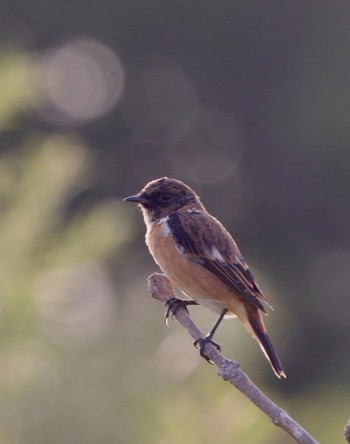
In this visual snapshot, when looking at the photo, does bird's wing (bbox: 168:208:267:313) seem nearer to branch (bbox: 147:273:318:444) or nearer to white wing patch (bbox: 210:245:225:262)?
white wing patch (bbox: 210:245:225:262)

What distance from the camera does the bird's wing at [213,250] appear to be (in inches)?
161

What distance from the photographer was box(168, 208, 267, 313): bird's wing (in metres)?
4.09

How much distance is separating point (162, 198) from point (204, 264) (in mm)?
435

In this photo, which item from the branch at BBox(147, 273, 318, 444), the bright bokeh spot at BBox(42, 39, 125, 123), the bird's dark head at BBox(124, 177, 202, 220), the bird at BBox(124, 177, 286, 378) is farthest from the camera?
the bright bokeh spot at BBox(42, 39, 125, 123)

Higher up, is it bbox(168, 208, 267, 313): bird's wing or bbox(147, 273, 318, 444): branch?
bbox(168, 208, 267, 313): bird's wing

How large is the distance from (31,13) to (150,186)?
13.1 metres

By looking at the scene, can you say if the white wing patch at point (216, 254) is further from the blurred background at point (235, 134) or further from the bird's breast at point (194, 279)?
the blurred background at point (235, 134)

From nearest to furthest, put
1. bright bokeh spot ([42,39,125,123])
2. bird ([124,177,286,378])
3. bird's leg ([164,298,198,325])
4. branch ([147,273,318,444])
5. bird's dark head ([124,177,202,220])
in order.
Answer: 1. branch ([147,273,318,444])
2. bird's leg ([164,298,198,325])
3. bird ([124,177,286,378])
4. bird's dark head ([124,177,202,220])
5. bright bokeh spot ([42,39,125,123])

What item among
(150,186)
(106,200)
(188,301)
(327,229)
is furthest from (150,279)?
(327,229)

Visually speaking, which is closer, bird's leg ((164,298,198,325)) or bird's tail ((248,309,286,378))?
bird's leg ((164,298,198,325))

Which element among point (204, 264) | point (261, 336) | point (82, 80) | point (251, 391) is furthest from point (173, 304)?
point (82, 80)

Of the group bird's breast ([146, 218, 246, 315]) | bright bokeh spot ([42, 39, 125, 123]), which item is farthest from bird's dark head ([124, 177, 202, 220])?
bright bokeh spot ([42, 39, 125, 123])

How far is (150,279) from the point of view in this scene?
3477 millimetres

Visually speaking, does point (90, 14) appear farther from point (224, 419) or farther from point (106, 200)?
point (224, 419)
